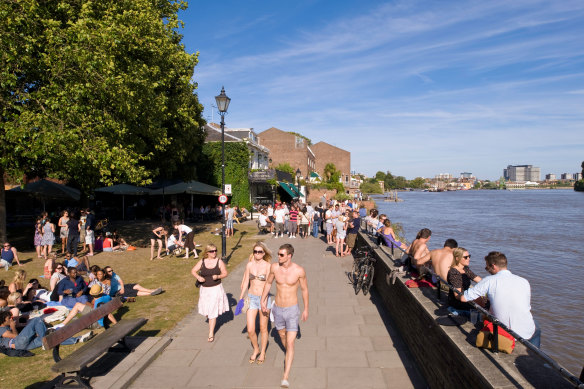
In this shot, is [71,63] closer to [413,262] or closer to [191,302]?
[191,302]

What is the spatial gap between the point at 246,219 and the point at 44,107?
1745 centimetres

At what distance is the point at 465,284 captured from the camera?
5.61m

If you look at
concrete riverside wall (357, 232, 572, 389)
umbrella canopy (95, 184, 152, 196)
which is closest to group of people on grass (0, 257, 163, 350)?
concrete riverside wall (357, 232, 572, 389)

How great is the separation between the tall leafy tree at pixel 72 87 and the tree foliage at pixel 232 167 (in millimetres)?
14539

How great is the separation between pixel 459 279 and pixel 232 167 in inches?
1021

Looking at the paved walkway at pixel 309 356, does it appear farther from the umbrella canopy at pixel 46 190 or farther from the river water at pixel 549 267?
the umbrella canopy at pixel 46 190

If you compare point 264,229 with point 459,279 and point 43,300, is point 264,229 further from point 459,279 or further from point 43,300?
point 459,279

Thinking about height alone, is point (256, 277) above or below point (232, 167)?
below

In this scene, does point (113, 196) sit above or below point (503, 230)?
above

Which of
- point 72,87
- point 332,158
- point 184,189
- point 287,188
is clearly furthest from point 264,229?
point 332,158

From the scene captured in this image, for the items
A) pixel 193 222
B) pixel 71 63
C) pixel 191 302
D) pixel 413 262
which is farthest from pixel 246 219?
pixel 413 262

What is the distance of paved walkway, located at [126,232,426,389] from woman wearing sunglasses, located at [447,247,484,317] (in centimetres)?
111

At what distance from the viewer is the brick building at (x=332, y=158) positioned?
78.6m

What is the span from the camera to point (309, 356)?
20.0 feet
